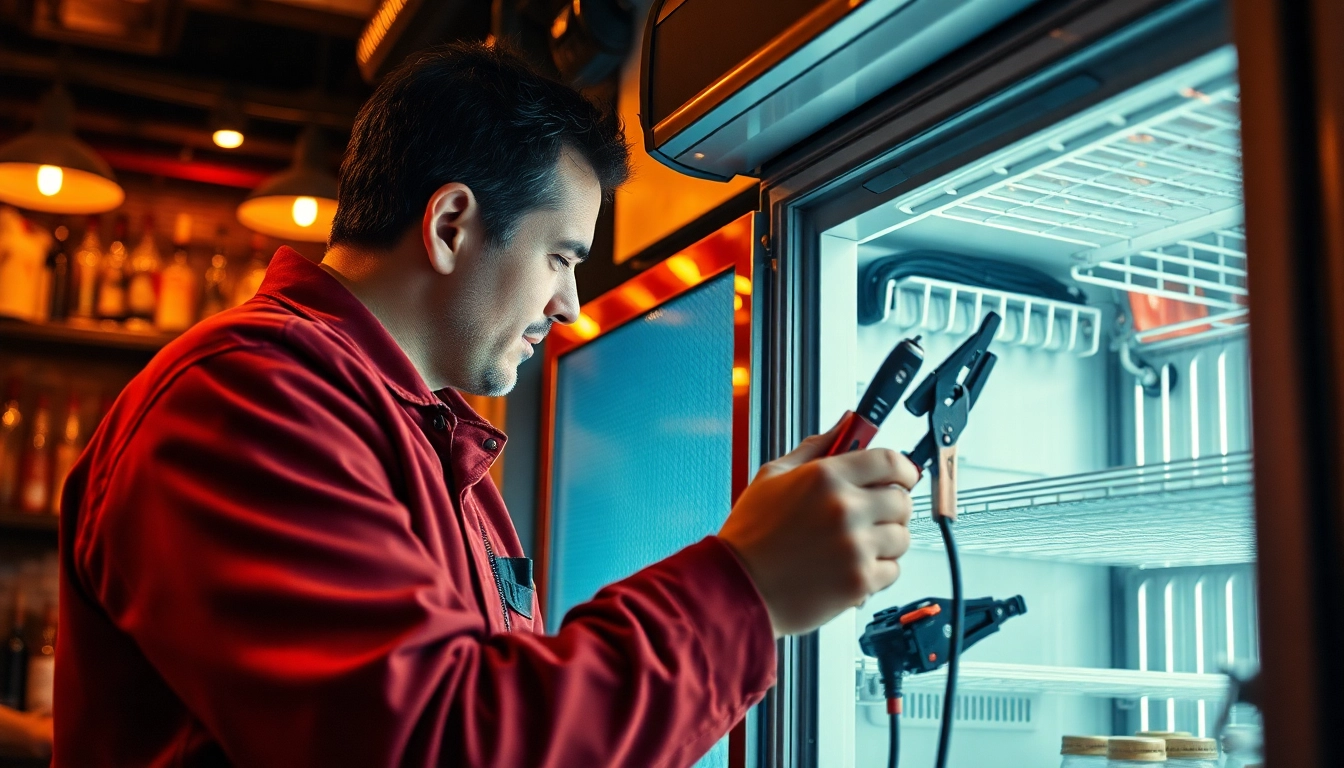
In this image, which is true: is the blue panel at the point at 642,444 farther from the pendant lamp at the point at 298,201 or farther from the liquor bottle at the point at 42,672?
the liquor bottle at the point at 42,672

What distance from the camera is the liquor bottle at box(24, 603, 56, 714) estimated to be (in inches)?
119

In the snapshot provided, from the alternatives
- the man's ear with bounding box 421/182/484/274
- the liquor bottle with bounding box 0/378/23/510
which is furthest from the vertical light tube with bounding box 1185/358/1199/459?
the liquor bottle with bounding box 0/378/23/510

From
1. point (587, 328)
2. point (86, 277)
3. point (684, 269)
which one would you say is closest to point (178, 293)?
point (86, 277)

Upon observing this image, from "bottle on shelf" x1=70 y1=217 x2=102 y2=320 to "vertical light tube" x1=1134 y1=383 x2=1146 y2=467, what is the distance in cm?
281

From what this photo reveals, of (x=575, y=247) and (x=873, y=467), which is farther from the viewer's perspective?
(x=575, y=247)

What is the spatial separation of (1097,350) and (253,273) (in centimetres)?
252

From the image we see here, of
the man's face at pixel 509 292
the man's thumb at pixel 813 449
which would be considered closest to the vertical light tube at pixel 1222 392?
the man's thumb at pixel 813 449

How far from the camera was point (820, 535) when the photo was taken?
0.83 meters

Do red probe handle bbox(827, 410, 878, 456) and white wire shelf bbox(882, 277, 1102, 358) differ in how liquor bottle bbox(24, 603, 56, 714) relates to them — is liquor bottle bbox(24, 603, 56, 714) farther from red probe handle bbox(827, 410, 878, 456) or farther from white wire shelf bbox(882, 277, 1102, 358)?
red probe handle bbox(827, 410, 878, 456)

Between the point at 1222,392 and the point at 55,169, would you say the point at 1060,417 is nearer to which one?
the point at 1222,392

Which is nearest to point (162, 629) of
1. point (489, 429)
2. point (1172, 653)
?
point (489, 429)

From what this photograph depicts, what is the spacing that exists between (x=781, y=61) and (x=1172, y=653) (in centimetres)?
82

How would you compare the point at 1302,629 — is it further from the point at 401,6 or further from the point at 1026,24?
the point at 401,6

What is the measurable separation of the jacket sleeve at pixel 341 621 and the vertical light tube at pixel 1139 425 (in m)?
0.76
